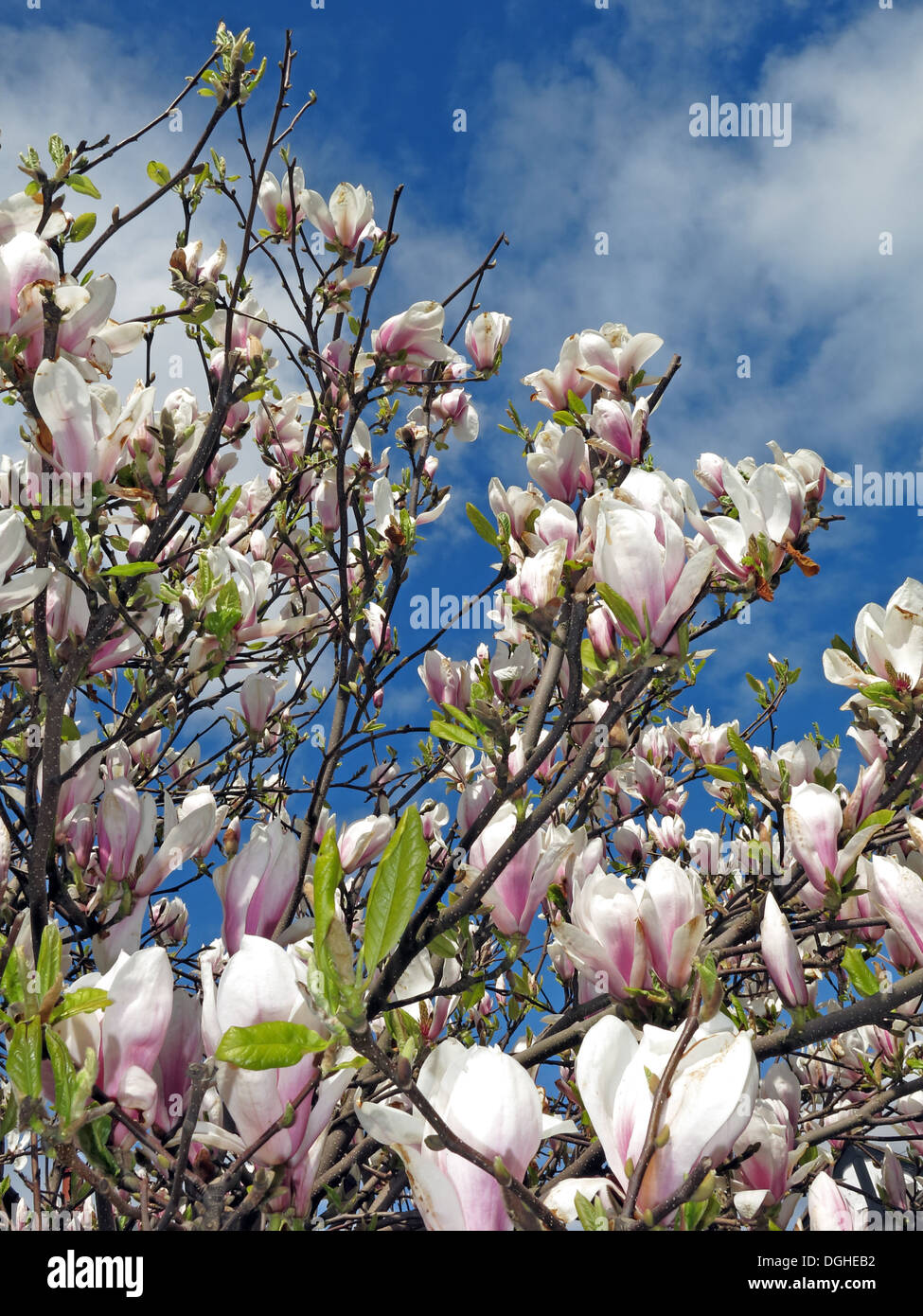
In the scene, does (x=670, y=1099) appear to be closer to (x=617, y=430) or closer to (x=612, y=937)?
(x=612, y=937)

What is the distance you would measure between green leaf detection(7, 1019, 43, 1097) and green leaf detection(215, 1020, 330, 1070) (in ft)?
0.93

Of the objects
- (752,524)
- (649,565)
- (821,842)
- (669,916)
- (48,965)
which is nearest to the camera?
(48,965)

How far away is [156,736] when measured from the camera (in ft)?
8.73

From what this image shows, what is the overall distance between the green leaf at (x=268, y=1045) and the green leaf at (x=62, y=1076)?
282mm

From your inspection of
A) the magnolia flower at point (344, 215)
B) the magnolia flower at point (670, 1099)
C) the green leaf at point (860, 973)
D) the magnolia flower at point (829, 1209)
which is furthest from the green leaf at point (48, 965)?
the magnolia flower at point (344, 215)

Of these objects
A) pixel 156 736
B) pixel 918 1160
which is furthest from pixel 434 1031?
pixel 918 1160

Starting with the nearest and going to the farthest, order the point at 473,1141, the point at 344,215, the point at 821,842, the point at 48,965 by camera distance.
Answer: the point at 473,1141, the point at 48,965, the point at 821,842, the point at 344,215

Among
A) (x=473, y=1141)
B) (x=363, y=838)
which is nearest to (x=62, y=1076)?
(x=473, y=1141)

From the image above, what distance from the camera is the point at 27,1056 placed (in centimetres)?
91

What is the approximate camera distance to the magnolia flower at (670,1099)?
32.5 inches

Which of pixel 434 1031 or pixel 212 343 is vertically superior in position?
pixel 212 343

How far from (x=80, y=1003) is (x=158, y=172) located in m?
1.97
